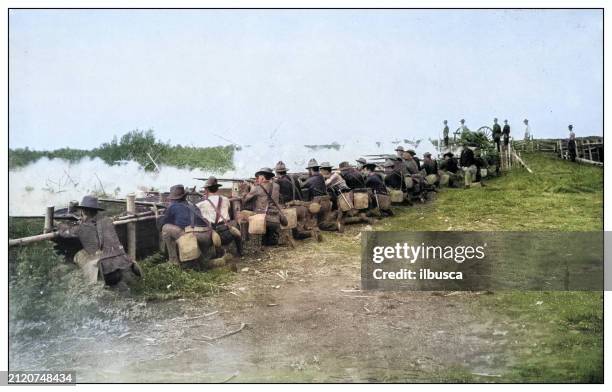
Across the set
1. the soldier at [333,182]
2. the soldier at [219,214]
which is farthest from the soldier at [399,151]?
the soldier at [219,214]

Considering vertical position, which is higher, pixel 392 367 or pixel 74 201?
pixel 74 201

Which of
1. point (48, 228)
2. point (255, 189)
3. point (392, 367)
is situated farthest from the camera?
point (255, 189)

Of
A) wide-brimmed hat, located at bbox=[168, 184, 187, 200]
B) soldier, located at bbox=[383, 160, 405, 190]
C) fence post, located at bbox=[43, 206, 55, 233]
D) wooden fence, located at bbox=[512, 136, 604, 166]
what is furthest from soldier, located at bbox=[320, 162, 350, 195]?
fence post, located at bbox=[43, 206, 55, 233]

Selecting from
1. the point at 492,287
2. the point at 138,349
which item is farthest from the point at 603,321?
the point at 138,349

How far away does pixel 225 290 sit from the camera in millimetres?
5996

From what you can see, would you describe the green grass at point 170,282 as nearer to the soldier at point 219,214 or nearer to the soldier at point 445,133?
the soldier at point 219,214

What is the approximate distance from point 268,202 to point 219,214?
2.10 ft

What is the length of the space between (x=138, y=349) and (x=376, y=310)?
2436mm

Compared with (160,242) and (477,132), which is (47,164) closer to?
(160,242)

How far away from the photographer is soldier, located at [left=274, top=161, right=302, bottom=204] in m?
6.53

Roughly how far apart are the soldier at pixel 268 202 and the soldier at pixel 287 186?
62 mm

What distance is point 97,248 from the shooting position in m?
5.79

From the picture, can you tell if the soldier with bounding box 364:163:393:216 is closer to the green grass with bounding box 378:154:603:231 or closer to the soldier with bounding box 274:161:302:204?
the green grass with bounding box 378:154:603:231

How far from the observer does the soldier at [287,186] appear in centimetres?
653
